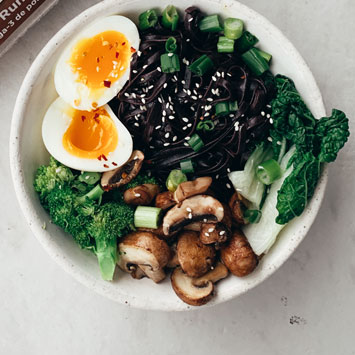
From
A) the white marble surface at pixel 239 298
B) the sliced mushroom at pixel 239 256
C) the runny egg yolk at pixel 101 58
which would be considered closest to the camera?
the sliced mushroom at pixel 239 256

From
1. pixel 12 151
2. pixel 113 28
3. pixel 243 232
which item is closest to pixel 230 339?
pixel 243 232

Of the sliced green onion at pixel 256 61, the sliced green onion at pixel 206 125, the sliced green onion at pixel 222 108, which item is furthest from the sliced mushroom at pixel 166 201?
the sliced green onion at pixel 256 61

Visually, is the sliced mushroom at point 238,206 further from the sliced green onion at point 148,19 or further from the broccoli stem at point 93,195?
the sliced green onion at point 148,19

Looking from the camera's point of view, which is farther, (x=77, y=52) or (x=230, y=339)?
(x=230, y=339)

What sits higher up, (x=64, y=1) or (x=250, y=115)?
(x=64, y=1)

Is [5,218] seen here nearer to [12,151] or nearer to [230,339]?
[12,151]

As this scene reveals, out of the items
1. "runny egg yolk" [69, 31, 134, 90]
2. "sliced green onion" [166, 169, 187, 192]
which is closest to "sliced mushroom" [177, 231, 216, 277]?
"sliced green onion" [166, 169, 187, 192]
